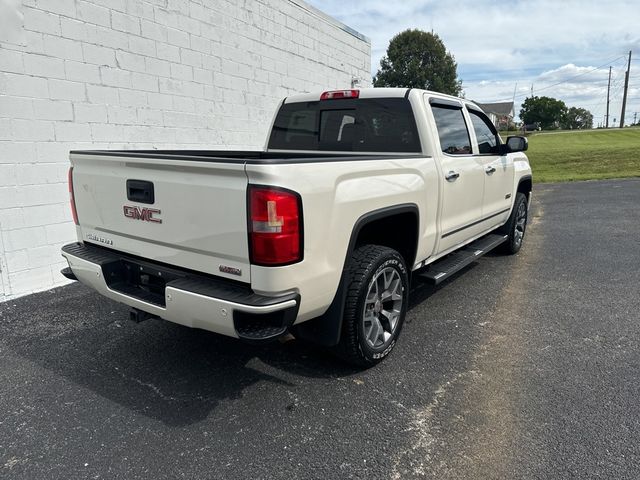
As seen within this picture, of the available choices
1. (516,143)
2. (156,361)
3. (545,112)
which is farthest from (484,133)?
(545,112)

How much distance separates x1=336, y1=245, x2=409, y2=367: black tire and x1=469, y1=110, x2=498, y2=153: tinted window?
2124 millimetres

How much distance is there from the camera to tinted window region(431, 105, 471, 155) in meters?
4.12

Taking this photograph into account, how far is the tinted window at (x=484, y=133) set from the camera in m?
4.92

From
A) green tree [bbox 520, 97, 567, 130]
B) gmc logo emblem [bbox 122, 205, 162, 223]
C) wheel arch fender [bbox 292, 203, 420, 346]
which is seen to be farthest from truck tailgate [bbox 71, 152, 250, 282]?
green tree [bbox 520, 97, 567, 130]

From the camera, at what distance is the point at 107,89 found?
18.4 feet

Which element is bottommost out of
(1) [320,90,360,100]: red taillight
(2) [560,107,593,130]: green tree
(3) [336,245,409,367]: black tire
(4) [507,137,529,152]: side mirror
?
(3) [336,245,409,367]: black tire

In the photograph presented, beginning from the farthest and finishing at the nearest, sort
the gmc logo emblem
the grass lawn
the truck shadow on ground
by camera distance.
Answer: the grass lawn < the truck shadow on ground < the gmc logo emblem

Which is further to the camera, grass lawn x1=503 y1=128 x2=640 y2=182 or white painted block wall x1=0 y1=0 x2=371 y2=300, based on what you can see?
grass lawn x1=503 y1=128 x2=640 y2=182

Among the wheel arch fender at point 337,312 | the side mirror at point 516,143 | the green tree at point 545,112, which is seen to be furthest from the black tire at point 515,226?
the green tree at point 545,112

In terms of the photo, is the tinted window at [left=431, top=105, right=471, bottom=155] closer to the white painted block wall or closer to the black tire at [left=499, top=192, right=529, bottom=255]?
the black tire at [left=499, top=192, right=529, bottom=255]

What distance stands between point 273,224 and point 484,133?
360cm

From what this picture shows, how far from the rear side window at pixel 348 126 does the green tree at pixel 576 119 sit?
4148 inches

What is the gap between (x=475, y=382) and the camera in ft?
10.4

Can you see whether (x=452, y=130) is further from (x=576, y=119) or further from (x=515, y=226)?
(x=576, y=119)
